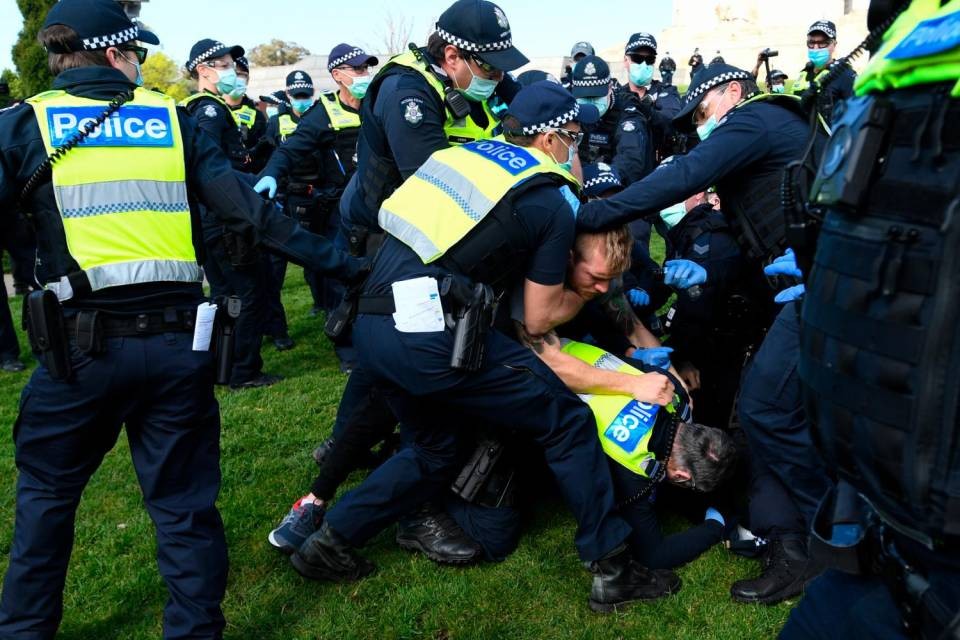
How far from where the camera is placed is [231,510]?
4395 millimetres

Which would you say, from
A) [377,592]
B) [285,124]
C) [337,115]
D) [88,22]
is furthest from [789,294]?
[285,124]

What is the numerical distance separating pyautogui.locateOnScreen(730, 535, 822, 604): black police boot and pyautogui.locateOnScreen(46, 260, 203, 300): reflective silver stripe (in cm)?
242

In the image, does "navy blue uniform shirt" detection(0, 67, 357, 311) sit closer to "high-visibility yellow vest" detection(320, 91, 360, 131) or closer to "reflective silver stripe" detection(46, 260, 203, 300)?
"reflective silver stripe" detection(46, 260, 203, 300)

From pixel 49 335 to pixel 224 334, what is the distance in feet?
1.85

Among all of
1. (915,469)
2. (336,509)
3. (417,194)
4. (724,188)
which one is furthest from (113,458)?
(915,469)

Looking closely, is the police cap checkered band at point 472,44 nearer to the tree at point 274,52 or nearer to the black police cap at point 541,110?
the black police cap at point 541,110

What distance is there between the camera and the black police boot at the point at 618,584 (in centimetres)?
344

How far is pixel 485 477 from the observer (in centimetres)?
379

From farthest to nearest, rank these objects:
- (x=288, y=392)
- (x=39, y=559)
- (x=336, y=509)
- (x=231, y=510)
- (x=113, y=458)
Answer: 1. (x=288, y=392)
2. (x=113, y=458)
3. (x=231, y=510)
4. (x=336, y=509)
5. (x=39, y=559)

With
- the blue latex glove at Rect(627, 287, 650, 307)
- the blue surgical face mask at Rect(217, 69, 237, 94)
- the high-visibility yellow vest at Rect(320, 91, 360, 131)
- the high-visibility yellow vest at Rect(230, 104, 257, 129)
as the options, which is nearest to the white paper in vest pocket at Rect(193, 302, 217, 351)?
the blue latex glove at Rect(627, 287, 650, 307)

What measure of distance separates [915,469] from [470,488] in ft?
8.16

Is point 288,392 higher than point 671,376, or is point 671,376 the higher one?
point 671,376

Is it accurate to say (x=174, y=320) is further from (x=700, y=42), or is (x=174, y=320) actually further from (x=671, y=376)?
(x=700, y=42)

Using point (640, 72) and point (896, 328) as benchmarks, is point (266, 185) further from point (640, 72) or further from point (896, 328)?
point (640, 72)
